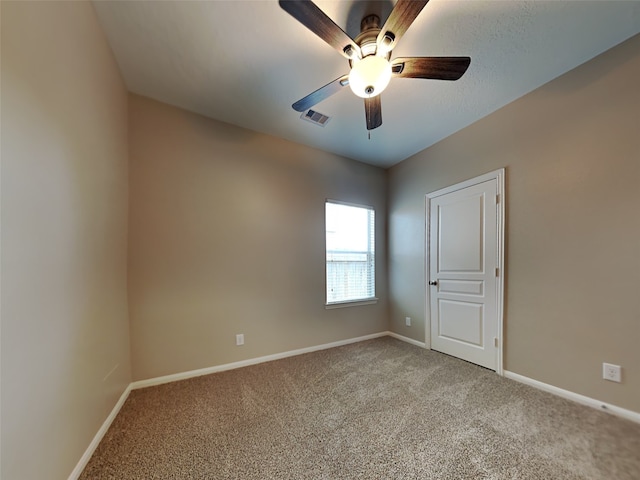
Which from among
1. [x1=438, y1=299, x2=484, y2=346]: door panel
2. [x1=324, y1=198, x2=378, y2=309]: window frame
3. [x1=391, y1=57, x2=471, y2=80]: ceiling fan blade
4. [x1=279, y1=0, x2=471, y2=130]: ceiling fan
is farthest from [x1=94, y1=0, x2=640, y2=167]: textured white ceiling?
[x1=438, y1=299, x2=484, y2=346]: door panel

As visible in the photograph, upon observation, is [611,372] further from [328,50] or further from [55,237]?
[55,237]

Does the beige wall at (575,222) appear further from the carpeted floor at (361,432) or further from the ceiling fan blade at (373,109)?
the ceiling fan blade at (373,109)

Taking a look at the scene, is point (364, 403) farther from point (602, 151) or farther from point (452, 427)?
point (602, 151)

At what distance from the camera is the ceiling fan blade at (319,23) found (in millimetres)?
1102

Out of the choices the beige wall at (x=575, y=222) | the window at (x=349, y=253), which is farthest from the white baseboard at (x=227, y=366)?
the beige wall at (x=575, y=222)

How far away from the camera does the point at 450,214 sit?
2910mm

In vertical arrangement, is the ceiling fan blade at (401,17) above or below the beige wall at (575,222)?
Answer: above

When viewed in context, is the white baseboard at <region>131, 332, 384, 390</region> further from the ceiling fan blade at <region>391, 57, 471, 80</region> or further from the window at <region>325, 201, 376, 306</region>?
the ceiling fan blade at <region>391, 57, 471, 80</region>

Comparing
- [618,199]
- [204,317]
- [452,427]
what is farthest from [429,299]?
[204,317]

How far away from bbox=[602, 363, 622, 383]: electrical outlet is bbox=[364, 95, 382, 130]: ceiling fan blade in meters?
2.50

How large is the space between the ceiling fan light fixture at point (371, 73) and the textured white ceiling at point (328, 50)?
34 centimetres

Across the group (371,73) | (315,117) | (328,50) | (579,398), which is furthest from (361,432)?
(315,117)

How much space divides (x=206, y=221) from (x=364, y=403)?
7.24ft

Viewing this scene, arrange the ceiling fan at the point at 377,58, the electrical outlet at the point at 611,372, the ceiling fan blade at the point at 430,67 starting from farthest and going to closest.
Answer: the electrical outlet at the point at 611,372 < the ceiling fan blade at the point at 430,67 < the ceiling fan at the point at 377,58
